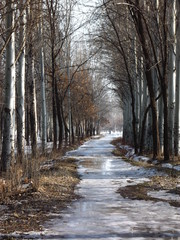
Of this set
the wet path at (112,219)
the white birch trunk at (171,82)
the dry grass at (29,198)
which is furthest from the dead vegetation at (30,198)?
the white birch trunk at (171,82)

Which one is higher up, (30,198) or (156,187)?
(30,198)

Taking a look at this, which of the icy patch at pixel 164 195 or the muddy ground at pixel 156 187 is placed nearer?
the icy patch at pixel 164 195

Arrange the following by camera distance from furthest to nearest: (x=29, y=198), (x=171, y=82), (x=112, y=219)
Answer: (x=171, y=82) < (x=29, y=198) < (x=112, y=219)

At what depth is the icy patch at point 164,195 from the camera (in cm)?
695

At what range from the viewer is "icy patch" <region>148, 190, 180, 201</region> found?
695cm

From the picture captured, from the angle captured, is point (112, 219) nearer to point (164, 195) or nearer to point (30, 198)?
point (30, 198)

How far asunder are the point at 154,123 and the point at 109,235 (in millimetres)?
9634

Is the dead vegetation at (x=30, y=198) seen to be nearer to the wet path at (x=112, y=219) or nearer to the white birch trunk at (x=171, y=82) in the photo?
the wet path at (x=112, y=219)

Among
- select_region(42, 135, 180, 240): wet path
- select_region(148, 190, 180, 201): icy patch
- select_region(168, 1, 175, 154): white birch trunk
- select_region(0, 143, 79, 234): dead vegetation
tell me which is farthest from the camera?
select_region(168, 1, 175, 154): white birch trunk

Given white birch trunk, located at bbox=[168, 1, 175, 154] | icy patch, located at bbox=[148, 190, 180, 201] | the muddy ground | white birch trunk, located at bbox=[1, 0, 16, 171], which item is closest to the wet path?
the muddy ground

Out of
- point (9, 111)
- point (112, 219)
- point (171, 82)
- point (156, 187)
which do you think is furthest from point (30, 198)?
point (171, 82)

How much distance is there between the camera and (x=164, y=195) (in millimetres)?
7289

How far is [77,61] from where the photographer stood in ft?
125

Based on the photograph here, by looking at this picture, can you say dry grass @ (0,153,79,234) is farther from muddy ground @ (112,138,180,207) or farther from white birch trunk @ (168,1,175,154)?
white birch trunk @ (168,1,175,154)
